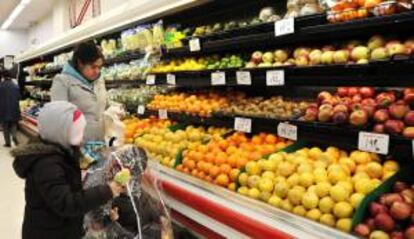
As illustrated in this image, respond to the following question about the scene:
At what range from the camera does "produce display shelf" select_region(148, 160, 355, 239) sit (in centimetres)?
207

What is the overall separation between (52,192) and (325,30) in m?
1.60

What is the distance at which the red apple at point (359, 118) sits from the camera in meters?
2.24

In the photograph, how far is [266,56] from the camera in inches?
127

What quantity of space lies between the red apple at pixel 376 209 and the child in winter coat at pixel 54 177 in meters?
1.18

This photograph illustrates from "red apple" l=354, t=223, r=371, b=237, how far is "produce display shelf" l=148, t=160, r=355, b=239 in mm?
48

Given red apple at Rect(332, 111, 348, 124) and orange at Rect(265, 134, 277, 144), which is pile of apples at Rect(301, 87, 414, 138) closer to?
red apple at Rect(332, 111, 348, 124)

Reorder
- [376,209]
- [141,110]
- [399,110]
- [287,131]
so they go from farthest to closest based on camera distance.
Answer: [141,110]
[287,131]
[399,110]
[376,209]

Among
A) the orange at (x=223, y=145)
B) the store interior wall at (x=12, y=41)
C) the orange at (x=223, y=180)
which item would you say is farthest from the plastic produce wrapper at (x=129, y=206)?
the store interior wall at (x=12, y=41)

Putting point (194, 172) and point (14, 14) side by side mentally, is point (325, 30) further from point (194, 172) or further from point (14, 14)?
point (14, 14)

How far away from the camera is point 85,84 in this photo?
369 centimetres

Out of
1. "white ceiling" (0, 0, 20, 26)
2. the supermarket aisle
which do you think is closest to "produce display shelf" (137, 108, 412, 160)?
the supermarket aisle

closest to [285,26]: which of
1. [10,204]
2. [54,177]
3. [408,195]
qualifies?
[408,195]

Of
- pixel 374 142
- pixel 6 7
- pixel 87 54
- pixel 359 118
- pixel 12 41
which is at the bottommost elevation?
pixel 374 142

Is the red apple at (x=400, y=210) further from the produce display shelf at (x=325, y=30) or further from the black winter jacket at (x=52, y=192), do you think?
the black winter jacket at (x=52, y=192)
